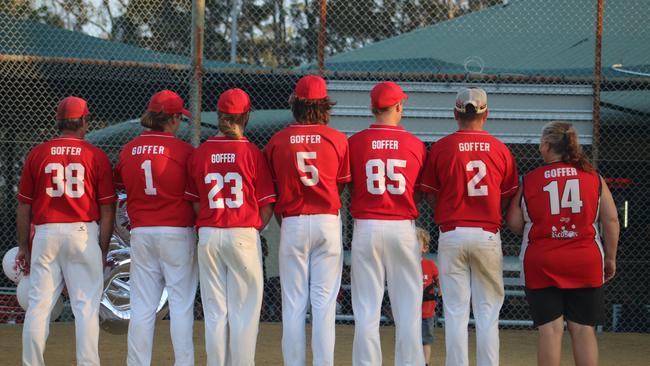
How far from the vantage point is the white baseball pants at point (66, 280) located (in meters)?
6.82

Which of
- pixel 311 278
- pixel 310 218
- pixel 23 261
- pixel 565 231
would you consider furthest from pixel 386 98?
pixel 23 261

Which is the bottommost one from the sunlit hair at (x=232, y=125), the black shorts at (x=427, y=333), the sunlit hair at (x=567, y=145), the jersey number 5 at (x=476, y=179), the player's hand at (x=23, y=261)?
the black shorts at (x=427, y=333)

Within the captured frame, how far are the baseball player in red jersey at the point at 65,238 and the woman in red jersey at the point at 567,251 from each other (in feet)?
9.88

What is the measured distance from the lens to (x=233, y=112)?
6855 millimetres

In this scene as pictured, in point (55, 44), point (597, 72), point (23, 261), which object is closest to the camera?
point (23, 261)

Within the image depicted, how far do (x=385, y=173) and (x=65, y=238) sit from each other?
7.37ft

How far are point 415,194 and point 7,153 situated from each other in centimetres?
780

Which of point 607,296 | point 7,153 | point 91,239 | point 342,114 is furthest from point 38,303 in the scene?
point 607,296

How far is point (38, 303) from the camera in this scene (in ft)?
22.6

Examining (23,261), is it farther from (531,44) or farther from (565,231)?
(531,44)

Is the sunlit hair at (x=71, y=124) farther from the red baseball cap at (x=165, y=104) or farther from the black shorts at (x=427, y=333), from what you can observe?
the black shorts at (x=427, y=333)

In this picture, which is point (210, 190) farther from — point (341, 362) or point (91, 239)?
point (341, 362)

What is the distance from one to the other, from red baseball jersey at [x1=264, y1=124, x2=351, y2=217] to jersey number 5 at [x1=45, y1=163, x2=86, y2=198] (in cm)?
138

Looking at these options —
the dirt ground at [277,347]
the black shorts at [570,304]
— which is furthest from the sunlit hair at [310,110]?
the dirt ground at [277,347]
